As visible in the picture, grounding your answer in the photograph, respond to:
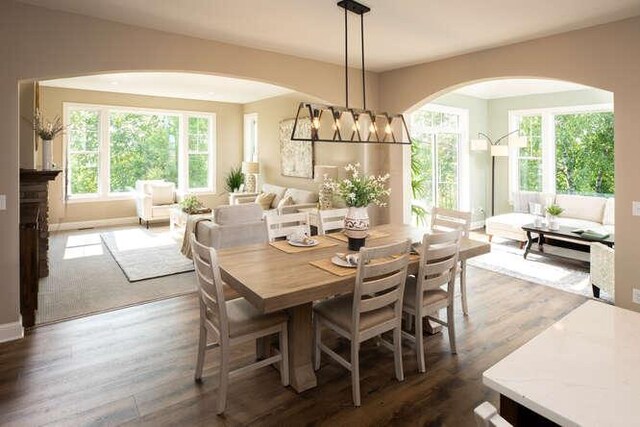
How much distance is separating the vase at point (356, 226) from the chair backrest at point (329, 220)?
72 centimetres

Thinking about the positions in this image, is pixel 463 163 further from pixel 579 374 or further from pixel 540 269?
pixel 579 374

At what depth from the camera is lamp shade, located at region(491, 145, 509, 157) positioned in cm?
743

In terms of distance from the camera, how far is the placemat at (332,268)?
2.46 metres

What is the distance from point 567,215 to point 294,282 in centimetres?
618

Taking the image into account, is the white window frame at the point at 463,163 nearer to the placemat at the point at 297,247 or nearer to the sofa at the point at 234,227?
the sofa at the point at 234,227

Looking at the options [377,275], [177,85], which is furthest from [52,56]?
[177,85]

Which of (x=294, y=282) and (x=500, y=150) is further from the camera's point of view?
(x=500, y=150)

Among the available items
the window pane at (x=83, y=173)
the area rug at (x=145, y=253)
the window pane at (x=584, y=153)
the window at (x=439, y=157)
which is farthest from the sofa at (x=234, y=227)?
the window pane at (x=584, y=153)

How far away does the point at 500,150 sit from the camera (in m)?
7.50

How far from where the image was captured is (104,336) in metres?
3.31

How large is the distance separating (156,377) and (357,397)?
4.58 ft

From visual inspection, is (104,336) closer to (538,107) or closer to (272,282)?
(272,282)

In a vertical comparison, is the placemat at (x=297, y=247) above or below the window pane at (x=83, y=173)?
below

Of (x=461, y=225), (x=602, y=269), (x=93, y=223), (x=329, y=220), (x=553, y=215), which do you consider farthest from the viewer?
(x=93, y=223)
